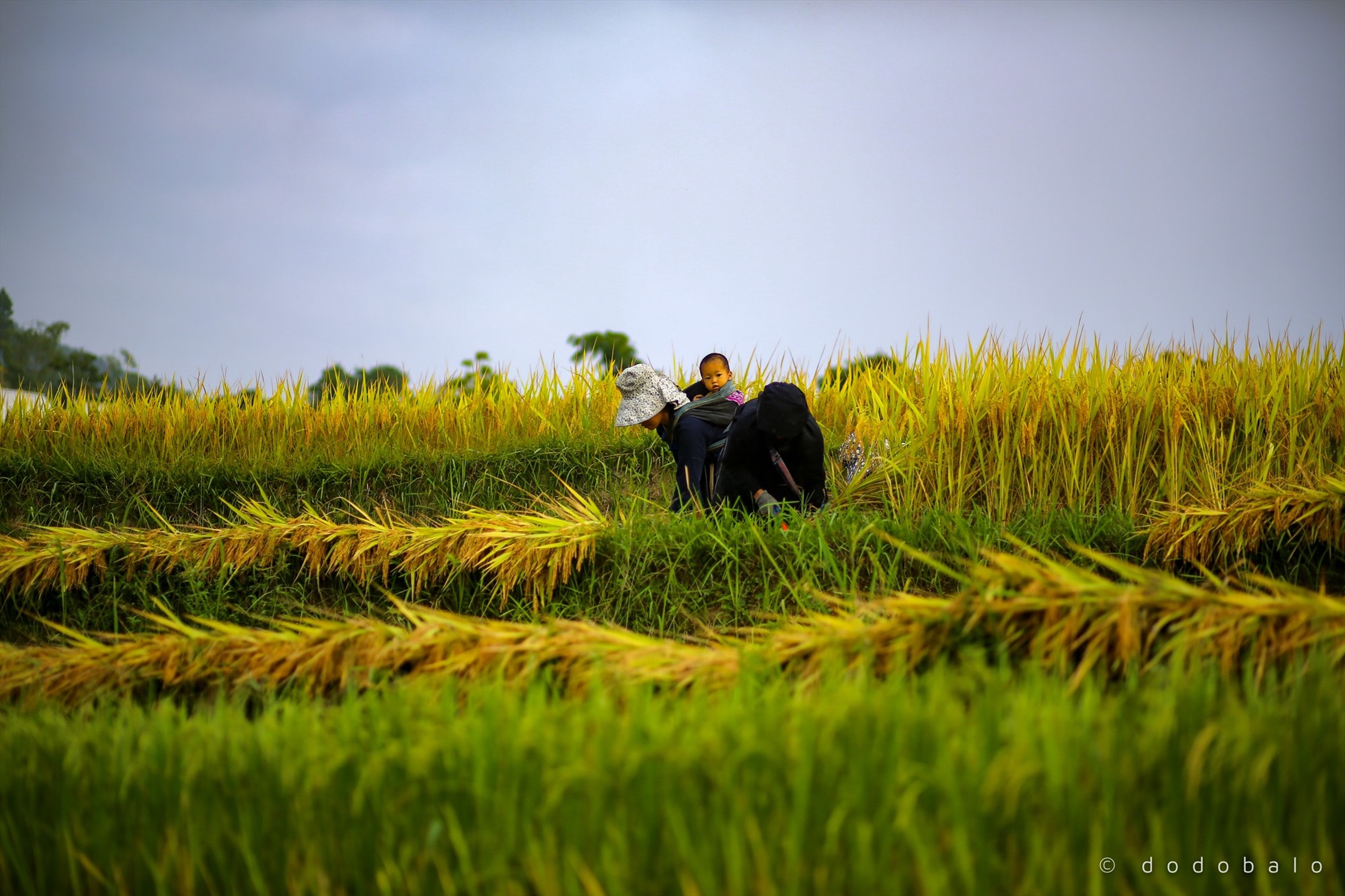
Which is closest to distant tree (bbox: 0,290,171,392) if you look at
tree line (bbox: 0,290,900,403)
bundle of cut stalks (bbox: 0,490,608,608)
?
tree line (bbox: 0,290,900,403)

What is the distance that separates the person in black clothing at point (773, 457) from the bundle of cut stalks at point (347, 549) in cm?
68

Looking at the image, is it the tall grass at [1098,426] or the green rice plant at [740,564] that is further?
the tall grass at [1098,426]

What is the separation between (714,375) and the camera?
15.4ft

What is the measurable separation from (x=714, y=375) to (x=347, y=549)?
6.71ft

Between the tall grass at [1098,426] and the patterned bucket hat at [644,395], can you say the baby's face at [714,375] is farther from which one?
the tall grass at [1098,426]

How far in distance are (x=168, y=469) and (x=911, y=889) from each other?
21.3ft

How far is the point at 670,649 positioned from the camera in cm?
212

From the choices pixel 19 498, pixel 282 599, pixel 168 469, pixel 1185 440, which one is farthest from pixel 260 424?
pixel 1185 440

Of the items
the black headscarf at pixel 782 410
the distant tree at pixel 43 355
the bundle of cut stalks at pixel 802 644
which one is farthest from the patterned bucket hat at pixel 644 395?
the distant tree at pixel 43 355

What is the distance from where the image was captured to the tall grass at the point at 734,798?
1296mm

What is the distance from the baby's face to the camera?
469 centimetres

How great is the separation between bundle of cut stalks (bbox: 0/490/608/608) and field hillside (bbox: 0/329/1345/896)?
2 centimetres

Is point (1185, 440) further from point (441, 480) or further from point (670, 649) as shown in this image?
point (441, 480)

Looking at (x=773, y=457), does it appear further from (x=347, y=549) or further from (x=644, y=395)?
(x=347, y=549)
